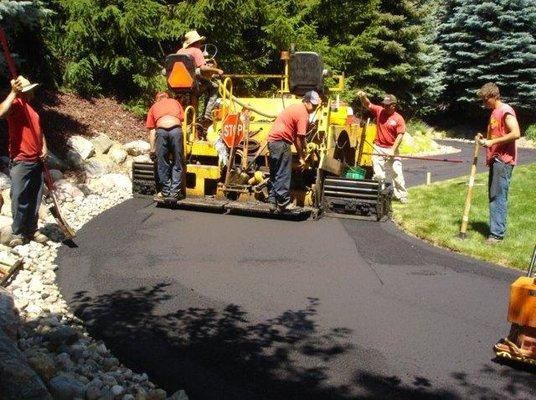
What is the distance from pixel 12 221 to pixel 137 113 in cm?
809

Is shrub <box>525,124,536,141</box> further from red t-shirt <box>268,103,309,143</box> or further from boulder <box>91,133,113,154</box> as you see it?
red t-shirt <box>268,103,309,143</box>

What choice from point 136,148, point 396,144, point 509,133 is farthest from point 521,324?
point 136,148

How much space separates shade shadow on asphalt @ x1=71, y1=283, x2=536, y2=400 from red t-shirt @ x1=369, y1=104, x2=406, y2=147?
5.53m

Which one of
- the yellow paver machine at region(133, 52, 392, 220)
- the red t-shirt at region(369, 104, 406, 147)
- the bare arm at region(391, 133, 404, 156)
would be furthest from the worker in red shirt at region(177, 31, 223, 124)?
the bare arm at region(391, 133, 404, 156)

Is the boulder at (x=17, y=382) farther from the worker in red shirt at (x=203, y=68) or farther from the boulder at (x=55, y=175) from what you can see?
the boulder at (x=55, y=175)

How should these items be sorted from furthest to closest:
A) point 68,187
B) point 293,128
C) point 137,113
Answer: point 137,113 < point 68,187 < point 293,128

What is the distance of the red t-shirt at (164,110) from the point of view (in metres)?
8.99

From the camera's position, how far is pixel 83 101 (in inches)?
562

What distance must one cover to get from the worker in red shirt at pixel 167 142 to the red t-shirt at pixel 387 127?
11.5 ft

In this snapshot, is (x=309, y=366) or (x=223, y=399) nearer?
(x=223, y=399)

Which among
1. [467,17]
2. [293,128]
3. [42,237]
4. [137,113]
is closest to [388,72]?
[467,17]

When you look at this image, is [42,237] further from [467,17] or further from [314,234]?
[467,17]

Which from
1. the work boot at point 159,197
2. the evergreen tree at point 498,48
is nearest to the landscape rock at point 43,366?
the work boot at point 159,197

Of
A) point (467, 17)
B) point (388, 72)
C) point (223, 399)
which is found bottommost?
point (223, 399)
